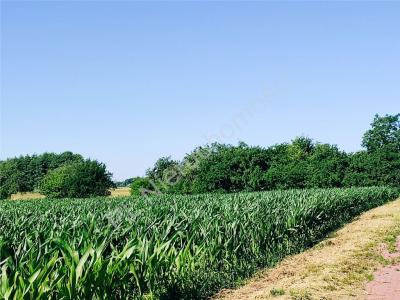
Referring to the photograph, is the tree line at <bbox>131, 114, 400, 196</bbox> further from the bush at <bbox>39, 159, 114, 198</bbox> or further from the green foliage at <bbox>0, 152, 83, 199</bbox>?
the green foliage at <bbox>0, 152, 83, 199</bbox>

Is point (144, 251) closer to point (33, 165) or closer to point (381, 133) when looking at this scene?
point (381, 133)

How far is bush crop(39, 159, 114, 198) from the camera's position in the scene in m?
57.1

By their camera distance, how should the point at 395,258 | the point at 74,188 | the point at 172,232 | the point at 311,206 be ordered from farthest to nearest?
1. the point at 74,188
2. the point at 311,206
3. the point at 395,258
4. the point at 172,232

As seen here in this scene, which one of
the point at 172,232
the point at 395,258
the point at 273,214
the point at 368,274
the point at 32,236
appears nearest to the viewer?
the point at 32,236

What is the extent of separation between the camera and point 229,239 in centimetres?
878

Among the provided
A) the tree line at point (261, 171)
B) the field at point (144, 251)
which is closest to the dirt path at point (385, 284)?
the field at point (144, 251)

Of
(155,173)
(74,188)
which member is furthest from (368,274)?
(155,173)

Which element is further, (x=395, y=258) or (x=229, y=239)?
(x=395, y=258)

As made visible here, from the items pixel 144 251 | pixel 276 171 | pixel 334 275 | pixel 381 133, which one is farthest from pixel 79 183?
pixel 144 251

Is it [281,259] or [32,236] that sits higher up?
[32,236]

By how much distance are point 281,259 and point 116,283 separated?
6.39 meters

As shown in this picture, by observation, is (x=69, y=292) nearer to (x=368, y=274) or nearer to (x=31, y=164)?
(x=368, y=274)

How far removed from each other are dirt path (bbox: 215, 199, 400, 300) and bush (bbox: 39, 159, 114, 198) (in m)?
48.2

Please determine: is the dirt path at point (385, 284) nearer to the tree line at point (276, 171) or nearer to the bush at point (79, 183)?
the tree line at point (276, 171)
